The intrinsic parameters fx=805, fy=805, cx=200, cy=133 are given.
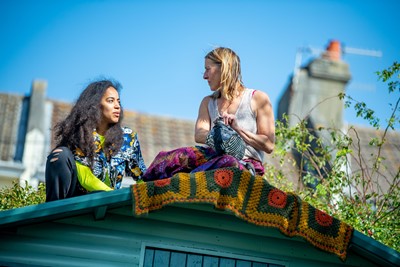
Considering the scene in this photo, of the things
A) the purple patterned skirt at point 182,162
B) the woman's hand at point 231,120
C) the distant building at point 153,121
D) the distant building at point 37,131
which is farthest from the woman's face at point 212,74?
the distant building at point 37,131

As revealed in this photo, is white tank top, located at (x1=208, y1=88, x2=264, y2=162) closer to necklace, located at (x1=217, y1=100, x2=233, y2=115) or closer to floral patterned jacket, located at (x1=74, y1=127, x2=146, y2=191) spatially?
necklace, located at (x1=217, y1=100, x2=233, y2=115)

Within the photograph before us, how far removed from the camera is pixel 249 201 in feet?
22.0

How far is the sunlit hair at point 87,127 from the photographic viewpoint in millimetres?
7461

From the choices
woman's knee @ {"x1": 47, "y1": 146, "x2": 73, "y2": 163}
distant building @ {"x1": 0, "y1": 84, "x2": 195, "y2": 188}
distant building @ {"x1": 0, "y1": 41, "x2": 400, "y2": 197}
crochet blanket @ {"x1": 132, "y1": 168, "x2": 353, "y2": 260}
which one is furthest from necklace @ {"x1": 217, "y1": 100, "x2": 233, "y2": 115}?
distant building @ {"x1": 0, "y1": 84, "x2": 195, "y2": 188}

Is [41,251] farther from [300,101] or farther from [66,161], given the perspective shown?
[300,101]

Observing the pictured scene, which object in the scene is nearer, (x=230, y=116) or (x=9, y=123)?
(x=230, y=116)

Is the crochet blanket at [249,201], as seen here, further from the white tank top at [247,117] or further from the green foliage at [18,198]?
the green foliage at [18,198]

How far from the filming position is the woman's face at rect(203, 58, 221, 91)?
7.66 m

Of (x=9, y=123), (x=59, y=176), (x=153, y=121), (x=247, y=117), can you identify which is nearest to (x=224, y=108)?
(x=247, y=117)

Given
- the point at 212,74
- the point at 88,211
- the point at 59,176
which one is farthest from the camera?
the point at 212,74

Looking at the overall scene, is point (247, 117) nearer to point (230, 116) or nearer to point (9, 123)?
point (230, 116)

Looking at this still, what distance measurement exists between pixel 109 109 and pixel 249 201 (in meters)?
1.89

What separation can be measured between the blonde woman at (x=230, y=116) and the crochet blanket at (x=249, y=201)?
0.55 metres

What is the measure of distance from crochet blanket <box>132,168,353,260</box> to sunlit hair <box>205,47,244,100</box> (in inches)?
46.7
